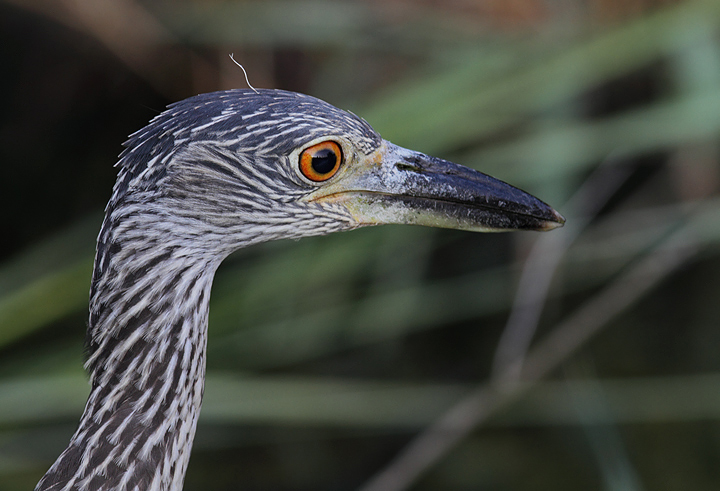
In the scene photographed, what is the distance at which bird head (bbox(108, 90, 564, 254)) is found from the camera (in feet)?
5.86

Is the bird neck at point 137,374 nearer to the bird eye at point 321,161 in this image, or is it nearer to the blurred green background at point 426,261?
the bird eye at point 321,161

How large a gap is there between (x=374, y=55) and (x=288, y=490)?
8.01 feet

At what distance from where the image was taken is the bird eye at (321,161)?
184cm

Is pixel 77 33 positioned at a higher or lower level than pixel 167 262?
higher

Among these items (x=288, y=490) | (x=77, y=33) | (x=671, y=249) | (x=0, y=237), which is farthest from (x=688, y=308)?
(x=0, y=237)

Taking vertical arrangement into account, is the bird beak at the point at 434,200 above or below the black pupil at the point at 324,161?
below

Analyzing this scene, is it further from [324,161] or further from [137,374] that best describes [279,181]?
[137,374]

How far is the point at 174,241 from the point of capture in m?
1.79

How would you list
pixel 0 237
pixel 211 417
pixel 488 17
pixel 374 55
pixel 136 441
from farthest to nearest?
pixel 0 237, pixel 374 55, pixel 488 17, pixel 211 417, pixel 136 441

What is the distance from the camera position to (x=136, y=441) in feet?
5.78

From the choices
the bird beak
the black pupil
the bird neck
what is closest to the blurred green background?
the bird beak

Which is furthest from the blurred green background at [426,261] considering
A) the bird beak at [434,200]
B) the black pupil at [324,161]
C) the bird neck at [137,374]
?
the bird neck at [137,374]

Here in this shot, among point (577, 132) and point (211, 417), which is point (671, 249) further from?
point (211, 417)

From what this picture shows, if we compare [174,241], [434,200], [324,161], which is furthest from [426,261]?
[174,241]
